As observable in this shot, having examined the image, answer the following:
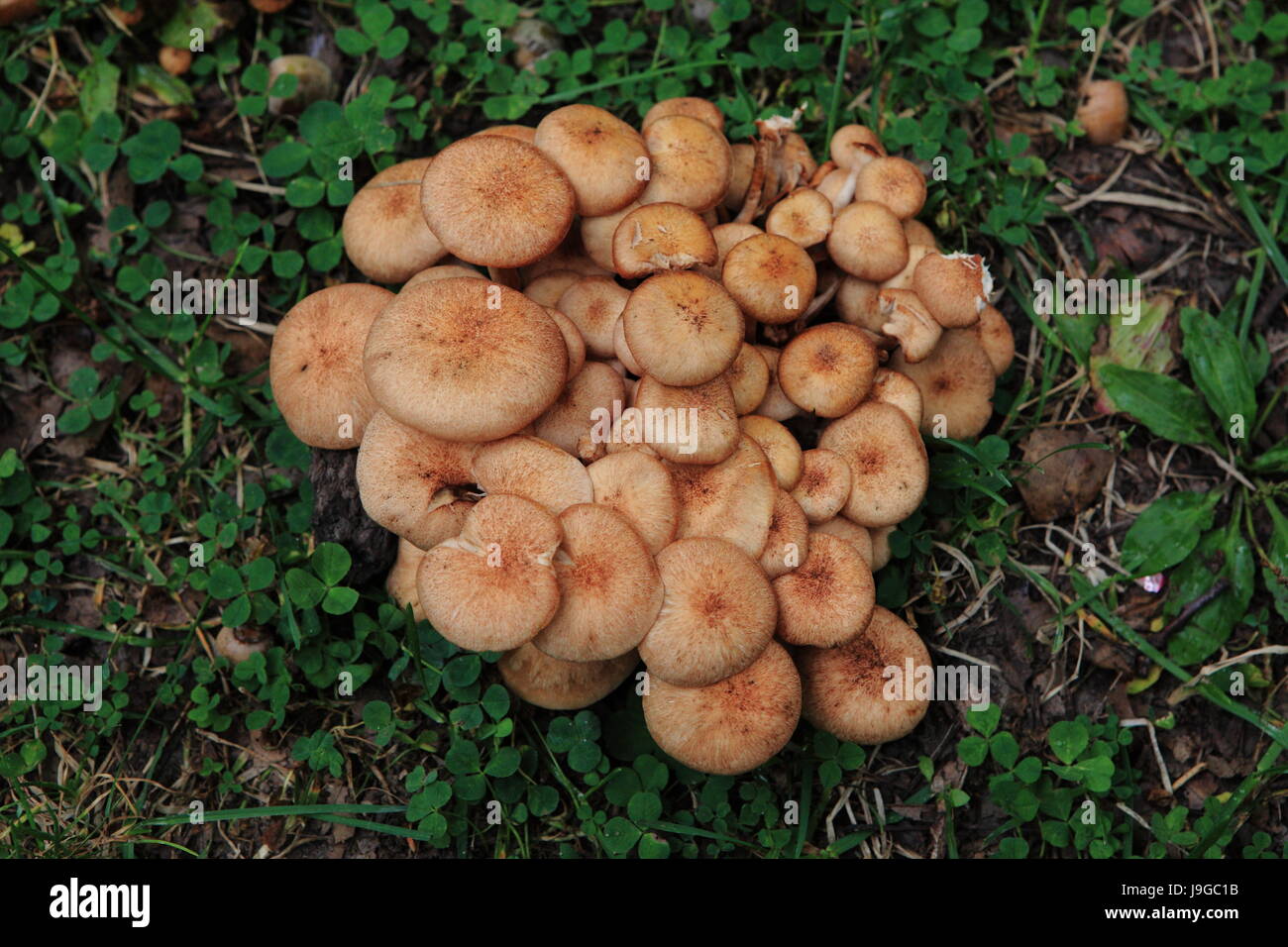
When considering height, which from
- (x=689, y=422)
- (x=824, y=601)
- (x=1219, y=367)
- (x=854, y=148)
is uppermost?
(x=854, y=148)

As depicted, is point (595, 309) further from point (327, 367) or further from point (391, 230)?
point (327, 367)

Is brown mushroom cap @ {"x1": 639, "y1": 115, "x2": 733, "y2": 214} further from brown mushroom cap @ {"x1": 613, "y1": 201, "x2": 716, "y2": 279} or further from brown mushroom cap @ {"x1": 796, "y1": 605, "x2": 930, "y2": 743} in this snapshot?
brown mushroom cap @ {"x1": 796, "y1": 605, "x2": 930, "y2": 743}

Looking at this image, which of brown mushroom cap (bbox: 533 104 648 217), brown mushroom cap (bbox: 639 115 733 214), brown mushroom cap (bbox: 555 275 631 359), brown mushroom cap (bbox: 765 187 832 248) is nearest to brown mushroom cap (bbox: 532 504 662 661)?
brown mushroom cap (bbox: 555 275 631 359)

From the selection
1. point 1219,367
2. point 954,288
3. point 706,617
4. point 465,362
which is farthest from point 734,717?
point 1219,367

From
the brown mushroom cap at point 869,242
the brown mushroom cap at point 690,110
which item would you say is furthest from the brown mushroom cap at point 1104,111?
the brown mushroom cap at point 690,110

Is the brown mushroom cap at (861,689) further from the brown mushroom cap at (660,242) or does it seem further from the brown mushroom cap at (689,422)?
the brown mushroom cap at (660,242)

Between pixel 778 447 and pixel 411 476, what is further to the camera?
pixel 778 447

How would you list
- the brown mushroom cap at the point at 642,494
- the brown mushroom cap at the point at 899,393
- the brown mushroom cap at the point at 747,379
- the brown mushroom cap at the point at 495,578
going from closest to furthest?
the brown mushroom cap at the point at 495,578 → the brown mushroom cap at the point at 642,494 → the brown mushroom cap at the point at 747,379 → the brown mushroom cap at the point at 899,393
